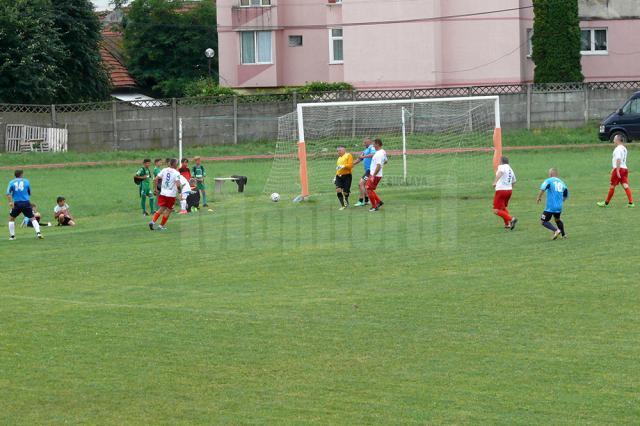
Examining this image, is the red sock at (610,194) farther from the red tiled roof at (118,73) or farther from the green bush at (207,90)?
the red tiled roof at (118,73)

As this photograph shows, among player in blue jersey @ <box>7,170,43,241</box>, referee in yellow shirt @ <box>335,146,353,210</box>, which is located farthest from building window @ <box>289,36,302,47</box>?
player in blue jersey @ <box>7,170,43,241</box>

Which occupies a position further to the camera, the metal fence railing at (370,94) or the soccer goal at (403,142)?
the metal fence railing at (370,94)

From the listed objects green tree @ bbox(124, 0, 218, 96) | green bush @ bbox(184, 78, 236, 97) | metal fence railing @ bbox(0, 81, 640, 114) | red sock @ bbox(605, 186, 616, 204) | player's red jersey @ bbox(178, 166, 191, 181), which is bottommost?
red sock @ bbox(605, 186, 616, 204)

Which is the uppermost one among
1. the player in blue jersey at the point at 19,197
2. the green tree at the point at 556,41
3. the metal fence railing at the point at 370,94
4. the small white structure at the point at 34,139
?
the green tree at the point at 556,41

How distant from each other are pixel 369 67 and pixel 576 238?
120 feet

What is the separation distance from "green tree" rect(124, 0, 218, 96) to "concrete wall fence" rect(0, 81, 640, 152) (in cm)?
2555

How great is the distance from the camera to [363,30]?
60031 mm

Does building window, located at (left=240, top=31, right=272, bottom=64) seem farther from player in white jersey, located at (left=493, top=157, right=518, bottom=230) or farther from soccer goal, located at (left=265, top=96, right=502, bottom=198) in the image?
player in white jersey, located at (left=493, top=157, right=518, bottom=230)

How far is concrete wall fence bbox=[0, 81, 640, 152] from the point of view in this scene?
173 ft

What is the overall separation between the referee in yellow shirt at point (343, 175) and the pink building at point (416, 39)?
28.6 m

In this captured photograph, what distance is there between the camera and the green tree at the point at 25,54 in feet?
192

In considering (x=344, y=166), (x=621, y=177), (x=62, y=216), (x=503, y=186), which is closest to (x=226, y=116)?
(x=344, y=166)

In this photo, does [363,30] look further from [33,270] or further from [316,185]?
[33,270]

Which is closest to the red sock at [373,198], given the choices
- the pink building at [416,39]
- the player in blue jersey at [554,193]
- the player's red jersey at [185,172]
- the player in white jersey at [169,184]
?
the player's red jersey at [185,172]
